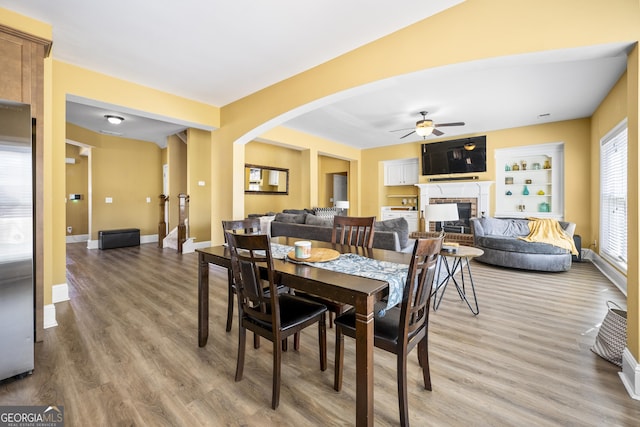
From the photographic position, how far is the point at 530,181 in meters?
6.33

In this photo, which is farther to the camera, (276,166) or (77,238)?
(276,166)

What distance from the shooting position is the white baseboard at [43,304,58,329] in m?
2.45

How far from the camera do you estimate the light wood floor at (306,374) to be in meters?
1.46

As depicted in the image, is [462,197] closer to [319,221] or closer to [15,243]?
[319,221]

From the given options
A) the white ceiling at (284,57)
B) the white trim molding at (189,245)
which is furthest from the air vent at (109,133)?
the white trim molding at (189,245)

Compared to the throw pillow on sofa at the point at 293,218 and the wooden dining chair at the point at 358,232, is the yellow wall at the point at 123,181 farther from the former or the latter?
the wooden dining chair at the point at 358,232

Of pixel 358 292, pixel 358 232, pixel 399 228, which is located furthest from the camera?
pixel 399 228

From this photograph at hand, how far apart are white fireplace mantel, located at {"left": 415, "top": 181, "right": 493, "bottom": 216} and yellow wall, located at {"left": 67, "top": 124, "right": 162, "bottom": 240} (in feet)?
23.9

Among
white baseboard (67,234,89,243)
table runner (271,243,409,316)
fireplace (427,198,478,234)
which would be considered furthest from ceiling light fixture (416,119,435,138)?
white baseboard (67,234,89,243)

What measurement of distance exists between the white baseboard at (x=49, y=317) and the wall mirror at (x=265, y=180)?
4471mm

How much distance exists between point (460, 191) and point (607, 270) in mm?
3178

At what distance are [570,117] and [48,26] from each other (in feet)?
26.6

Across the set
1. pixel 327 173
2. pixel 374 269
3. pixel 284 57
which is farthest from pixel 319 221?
pixel 327 173

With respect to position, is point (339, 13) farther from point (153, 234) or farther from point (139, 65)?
point (153, 234)
